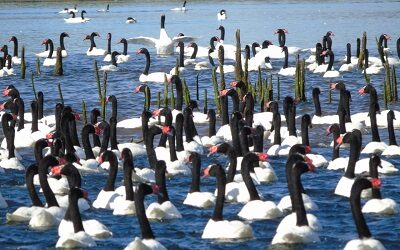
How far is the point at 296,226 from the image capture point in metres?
16.5

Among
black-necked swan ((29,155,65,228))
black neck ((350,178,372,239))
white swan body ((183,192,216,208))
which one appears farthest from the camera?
white swan body ((183,192,216,208))

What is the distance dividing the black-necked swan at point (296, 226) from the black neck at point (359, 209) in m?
0.87

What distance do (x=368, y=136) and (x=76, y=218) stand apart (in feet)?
41.3

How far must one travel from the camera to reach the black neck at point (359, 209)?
51.2ft

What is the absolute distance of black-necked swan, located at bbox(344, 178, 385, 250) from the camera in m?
15.3

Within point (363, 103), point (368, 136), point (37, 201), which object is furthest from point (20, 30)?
point (37, 201)

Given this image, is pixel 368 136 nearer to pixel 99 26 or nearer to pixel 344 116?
pixel 344 116

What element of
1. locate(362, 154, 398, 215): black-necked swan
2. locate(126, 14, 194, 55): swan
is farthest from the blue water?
locate(126, 14, 194, 55): swan

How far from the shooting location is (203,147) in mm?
26062

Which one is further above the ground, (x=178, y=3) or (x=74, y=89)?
(x=74, y=89)

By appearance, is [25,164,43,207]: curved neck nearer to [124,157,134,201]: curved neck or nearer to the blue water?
the blue water

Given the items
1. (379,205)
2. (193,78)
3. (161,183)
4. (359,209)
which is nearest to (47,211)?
(161,183)

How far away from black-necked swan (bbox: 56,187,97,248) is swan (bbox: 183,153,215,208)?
2.77m

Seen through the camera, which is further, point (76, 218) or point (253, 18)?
point (253, 18)
